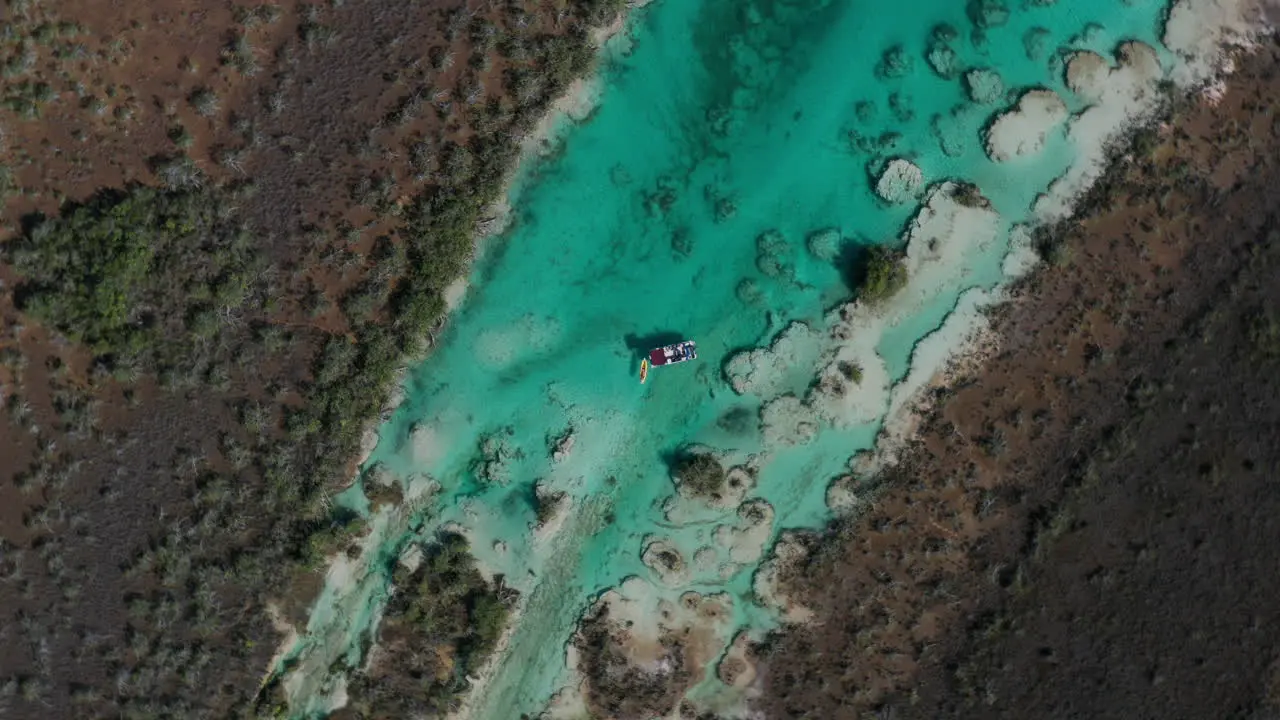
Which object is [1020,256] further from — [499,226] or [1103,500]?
[499,226]

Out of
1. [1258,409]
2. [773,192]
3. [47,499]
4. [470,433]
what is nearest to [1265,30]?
[1258,409]

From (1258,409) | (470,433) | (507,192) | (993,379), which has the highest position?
(507,192)

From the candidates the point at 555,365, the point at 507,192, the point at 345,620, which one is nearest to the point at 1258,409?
the point at 555,365

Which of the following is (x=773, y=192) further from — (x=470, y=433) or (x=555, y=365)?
(x=470, y=433)

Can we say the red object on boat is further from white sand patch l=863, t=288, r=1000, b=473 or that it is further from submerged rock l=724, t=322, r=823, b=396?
white sand patch l=863, t=288, r=1000, b=473

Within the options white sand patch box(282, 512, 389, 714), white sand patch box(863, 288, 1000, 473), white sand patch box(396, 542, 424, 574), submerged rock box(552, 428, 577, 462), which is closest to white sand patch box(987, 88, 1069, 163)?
white sand patch box(863, 288, 1000, 473)

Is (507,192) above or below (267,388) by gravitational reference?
above
